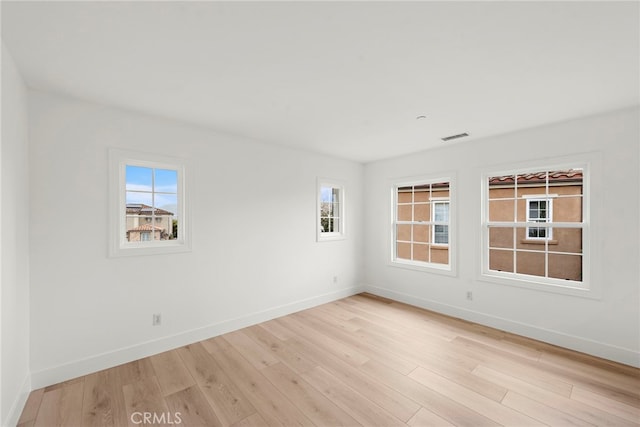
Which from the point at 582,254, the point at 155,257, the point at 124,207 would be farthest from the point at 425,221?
the point at 124,207

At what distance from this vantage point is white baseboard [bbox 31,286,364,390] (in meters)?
2.33

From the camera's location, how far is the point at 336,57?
184 cm

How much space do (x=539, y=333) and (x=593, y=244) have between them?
1168mm

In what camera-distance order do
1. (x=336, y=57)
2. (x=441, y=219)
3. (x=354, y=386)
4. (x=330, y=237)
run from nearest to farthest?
(x=336, y=57)
(x=354, y=386)
(x=330, y=237)
(x=441, y=219)

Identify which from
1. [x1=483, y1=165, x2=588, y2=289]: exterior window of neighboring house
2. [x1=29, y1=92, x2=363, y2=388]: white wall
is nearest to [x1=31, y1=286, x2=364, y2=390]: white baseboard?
[x1=29, y1=92, x2=363, y2=388]: white wall

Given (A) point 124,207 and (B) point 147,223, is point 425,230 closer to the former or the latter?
(B) point 147,223

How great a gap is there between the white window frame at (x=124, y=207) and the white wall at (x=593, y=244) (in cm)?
342

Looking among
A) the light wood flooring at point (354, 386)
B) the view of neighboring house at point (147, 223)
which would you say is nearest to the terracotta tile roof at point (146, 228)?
the view of neighboring house at point (147, 223)

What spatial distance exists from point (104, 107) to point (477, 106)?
3.61m

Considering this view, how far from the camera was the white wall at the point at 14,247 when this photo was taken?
1.72 m

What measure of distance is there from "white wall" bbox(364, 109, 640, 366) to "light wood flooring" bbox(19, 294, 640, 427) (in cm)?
27

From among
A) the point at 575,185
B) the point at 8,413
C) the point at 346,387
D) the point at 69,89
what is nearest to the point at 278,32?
the point at 69,89

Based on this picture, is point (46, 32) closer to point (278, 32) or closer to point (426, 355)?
point (278, 32)

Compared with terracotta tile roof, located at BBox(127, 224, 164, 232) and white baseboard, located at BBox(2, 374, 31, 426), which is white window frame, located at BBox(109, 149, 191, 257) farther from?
white baseboard, located at BBox(2, 374, 31, 426)
